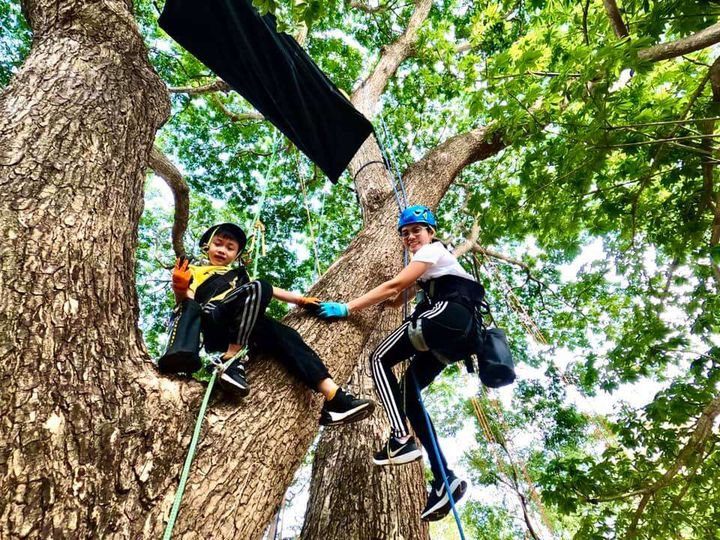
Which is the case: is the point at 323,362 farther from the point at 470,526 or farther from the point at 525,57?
the point at 470,526

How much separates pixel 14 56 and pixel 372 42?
5860 mm

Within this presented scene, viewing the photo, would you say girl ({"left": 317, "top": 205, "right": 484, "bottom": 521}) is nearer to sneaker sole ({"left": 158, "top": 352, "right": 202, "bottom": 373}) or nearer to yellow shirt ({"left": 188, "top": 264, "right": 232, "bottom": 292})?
yellow shirt ({"left": 188, "top": 264, "right": 232, "bottom": 292})

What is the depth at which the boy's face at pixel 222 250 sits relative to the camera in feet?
8.38

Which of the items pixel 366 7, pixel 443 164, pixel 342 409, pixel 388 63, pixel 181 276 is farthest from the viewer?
pixel 366 7

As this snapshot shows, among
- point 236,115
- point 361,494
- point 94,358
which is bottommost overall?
point 361,494

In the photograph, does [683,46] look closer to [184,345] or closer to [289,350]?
[289,350]

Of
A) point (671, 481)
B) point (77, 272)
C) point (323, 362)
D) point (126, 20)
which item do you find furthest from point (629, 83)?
point (77, 272)

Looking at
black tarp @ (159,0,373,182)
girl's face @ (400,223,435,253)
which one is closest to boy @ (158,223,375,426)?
girl's face @ (400,223,435,253)

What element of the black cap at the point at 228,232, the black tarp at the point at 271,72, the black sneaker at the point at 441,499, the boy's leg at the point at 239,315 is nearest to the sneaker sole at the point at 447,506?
the black sneaker at the point at 441,499

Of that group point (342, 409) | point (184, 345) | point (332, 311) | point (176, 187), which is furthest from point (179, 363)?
point (176, 187)

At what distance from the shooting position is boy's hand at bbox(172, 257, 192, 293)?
6.06ft

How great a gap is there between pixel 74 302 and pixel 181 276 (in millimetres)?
556

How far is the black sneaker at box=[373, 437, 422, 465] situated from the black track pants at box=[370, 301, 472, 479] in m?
0.05

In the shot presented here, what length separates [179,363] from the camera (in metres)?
1.64
